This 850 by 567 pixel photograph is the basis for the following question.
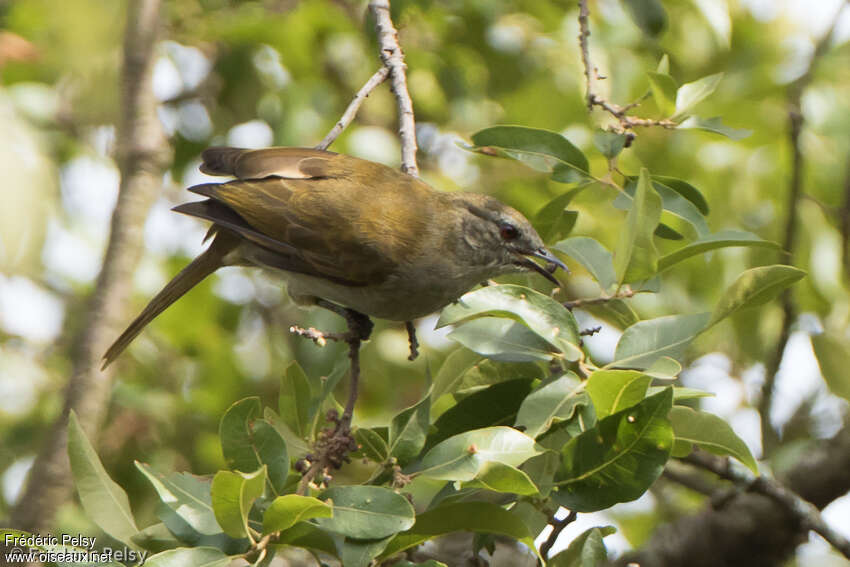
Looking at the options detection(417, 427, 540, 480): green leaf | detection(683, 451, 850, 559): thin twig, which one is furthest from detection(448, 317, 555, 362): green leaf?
detection(683, 451, 850, 559): thin twig

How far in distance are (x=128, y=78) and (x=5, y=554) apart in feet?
6.40

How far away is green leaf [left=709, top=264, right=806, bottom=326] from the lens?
250 cm

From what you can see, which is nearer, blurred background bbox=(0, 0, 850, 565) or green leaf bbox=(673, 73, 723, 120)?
green leaf bbox=(673, 73, 723, 120)

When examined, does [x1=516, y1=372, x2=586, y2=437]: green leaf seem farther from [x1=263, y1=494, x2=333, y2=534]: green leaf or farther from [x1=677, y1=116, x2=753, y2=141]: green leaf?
[x1=677, y1=116, x2=753, y2=141]: green leaf

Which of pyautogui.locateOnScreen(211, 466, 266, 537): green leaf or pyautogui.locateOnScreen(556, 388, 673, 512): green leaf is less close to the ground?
pyautogui.locateOnScreen(211, 466, 266, 537): green leaf

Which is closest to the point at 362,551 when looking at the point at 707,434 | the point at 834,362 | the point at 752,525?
the point at 707,434

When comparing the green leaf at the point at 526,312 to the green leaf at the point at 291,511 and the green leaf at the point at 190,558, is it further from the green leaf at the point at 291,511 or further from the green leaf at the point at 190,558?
the green leaf at the point at 190,558

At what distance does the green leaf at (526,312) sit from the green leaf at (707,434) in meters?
0.33

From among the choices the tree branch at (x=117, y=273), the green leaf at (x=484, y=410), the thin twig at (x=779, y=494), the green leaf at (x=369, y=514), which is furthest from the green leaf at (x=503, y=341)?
the tree branch at (x=117, y=273)

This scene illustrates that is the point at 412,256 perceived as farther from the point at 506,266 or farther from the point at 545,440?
the point at 545,440

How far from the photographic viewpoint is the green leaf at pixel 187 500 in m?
2.30

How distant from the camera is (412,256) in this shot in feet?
13.2

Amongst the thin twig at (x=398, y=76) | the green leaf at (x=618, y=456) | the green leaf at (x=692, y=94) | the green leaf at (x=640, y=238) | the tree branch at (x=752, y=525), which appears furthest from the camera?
the tree branch at (x=752, y=525)

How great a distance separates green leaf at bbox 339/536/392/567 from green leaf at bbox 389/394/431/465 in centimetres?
28
